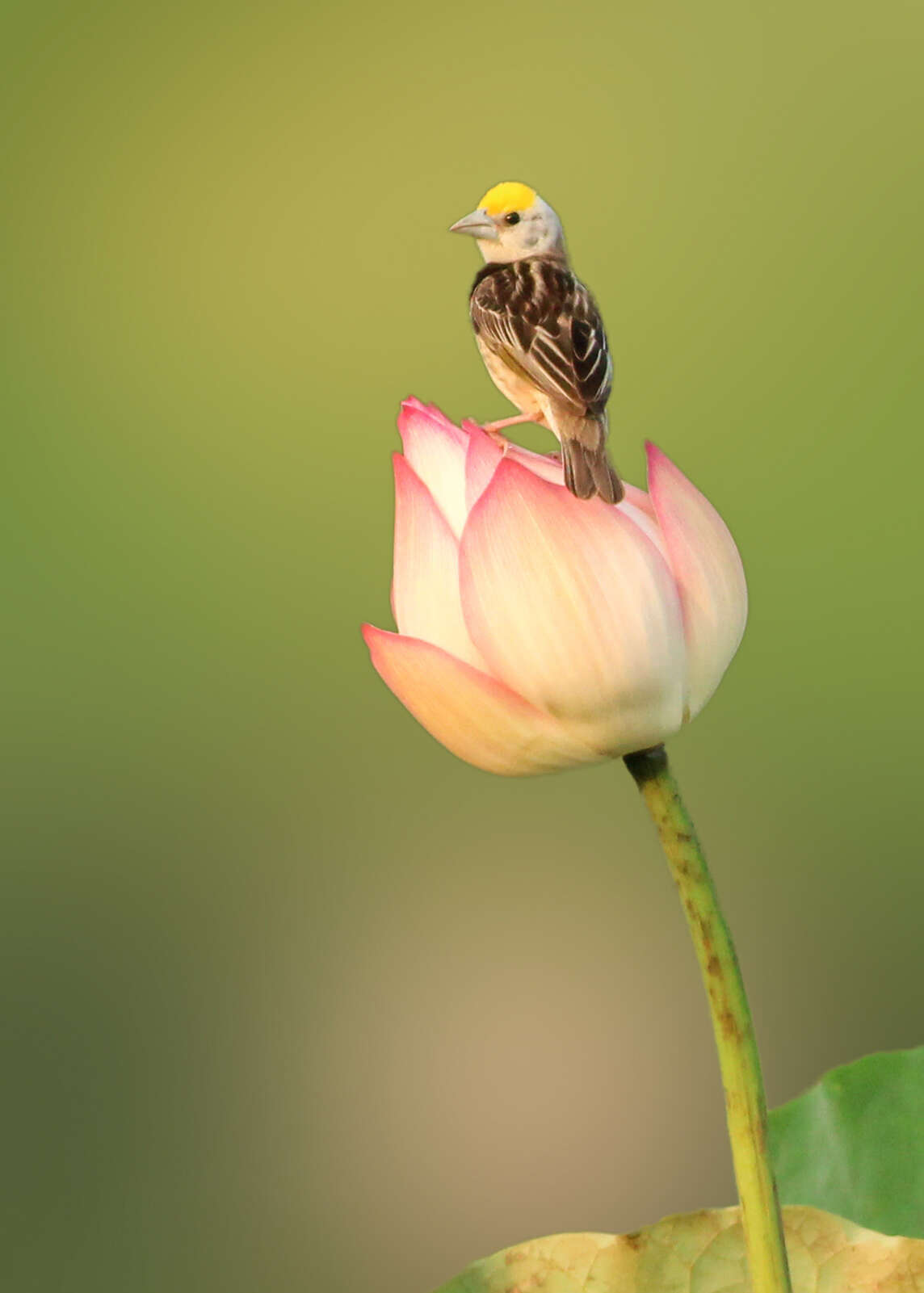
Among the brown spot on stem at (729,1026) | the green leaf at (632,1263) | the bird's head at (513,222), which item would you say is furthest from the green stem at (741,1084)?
the bird's head at (513,222)

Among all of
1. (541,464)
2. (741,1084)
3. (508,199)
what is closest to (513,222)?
(508,199)

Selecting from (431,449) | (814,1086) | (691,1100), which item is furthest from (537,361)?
(691,1100)

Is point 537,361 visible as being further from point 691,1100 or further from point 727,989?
point 691,1100

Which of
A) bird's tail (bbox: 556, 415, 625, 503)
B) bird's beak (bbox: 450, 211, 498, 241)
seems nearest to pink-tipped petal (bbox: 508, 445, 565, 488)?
bird's tail (bbox: 556, 415, 625, 503)

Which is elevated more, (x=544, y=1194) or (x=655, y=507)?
(x=655, y=507)

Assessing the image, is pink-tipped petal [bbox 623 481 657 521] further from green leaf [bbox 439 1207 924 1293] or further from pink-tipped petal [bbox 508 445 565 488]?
green leaf [bbox 439 1207 924 1293]

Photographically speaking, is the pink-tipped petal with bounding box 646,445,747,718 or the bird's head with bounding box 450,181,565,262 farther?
the bird's head with bounding box 450,181,565,262
